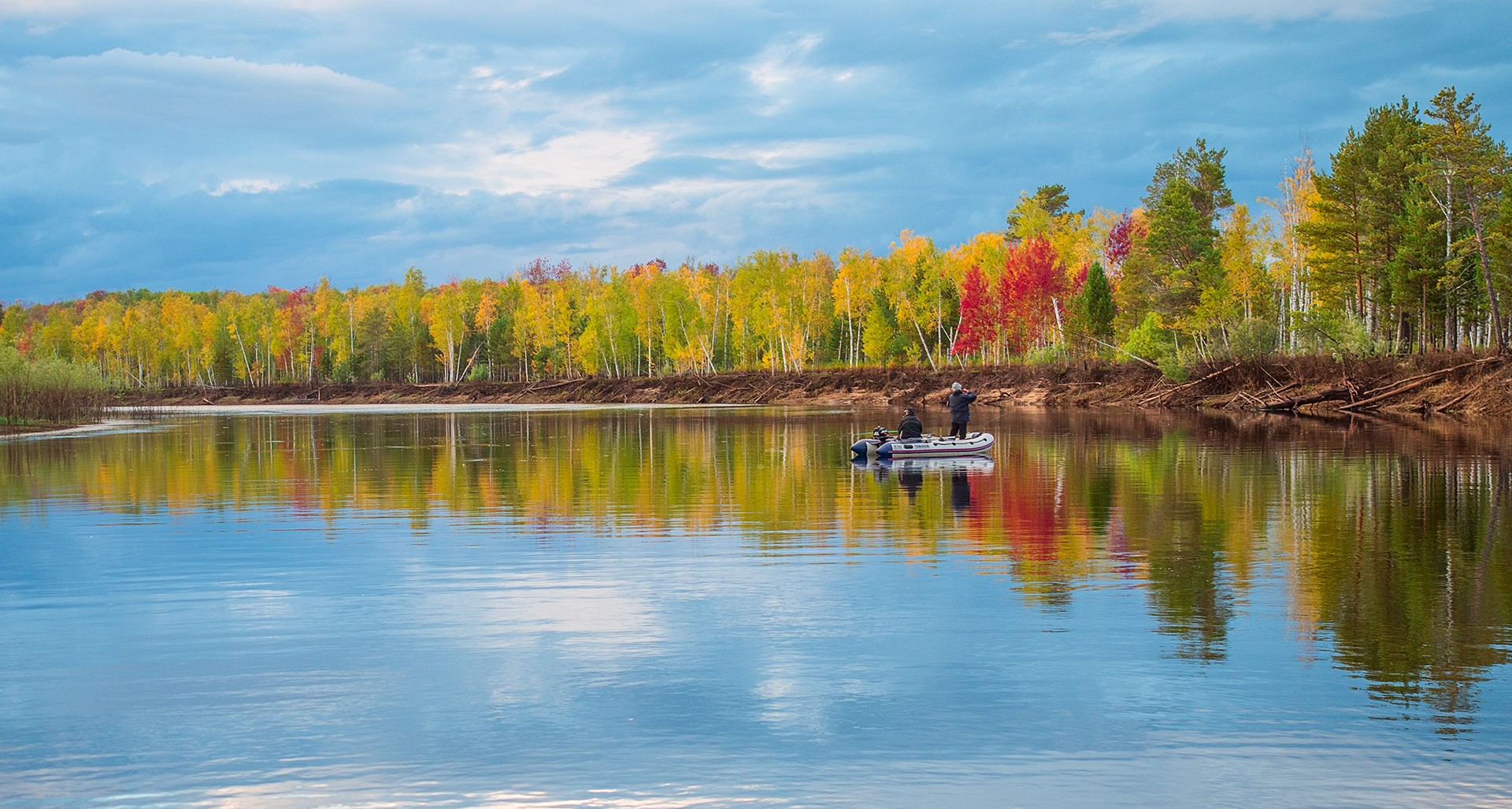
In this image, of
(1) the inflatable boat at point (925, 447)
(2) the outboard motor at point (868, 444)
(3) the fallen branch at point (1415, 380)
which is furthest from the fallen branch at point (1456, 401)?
(2) the outboard motor at point (868, 444)

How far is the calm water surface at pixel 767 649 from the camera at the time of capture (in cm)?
707

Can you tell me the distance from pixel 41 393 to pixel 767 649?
5498 cm

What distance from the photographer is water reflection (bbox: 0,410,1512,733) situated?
11070 mm

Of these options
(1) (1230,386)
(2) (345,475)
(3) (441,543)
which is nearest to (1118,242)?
(1) (1230,386)

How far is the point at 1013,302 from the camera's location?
88.8 meters

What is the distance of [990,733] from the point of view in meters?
7.72

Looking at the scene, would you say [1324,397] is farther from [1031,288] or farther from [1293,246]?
[1031,288]

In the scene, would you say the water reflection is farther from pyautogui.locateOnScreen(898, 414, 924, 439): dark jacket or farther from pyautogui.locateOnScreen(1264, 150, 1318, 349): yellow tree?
pyautogui.locateOnScreen(1264, 150, 1318, 349): yellow tree

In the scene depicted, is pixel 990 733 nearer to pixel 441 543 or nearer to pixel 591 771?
pixel 591 771

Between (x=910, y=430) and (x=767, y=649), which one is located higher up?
(x=910, y=430)

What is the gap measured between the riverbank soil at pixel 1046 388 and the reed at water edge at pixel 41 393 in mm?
46921

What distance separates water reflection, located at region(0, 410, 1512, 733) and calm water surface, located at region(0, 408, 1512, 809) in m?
0.10

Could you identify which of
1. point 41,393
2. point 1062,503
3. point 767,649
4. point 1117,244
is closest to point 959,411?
point 1062,503

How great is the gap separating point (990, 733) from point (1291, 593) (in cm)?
579
